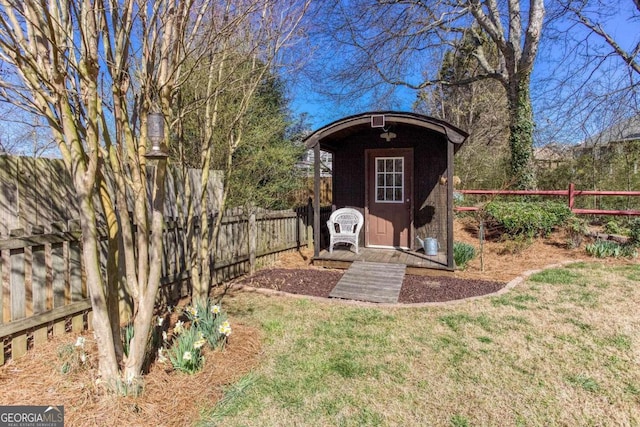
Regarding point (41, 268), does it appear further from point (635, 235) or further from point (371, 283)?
point (635, 235)

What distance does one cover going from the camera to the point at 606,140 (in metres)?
9.70

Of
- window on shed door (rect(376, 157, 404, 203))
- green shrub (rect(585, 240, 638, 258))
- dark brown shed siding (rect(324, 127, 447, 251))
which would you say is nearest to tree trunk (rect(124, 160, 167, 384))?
dark brown shed siding (rect(324, 127, 447, 251))

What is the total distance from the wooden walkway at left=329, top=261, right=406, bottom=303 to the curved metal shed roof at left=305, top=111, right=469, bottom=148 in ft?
7.30

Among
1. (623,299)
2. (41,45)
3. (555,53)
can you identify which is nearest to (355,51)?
(555,53)

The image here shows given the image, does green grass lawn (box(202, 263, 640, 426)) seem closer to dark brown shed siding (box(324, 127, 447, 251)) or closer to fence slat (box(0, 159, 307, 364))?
fence slat (box(0, 159, 307, 364))

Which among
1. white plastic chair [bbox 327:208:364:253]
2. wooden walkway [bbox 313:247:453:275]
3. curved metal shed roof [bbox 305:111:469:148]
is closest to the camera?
curved metal shed roof [bbox 305:111:469:148]

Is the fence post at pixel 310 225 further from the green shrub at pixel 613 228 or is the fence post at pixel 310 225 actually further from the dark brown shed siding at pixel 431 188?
the green shrub at pixel 613 228

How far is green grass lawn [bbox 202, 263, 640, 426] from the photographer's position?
2186mm

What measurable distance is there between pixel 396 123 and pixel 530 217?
3.84 m

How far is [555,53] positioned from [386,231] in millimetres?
7236

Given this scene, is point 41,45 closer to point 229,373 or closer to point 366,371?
point 229,373

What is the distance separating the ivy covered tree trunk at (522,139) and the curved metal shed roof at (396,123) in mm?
5044

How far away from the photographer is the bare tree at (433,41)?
31.2ft

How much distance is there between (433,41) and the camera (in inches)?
463
